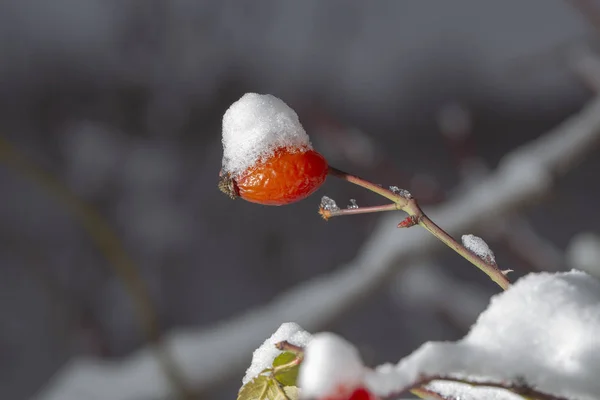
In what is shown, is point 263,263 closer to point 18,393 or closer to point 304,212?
point 304,212

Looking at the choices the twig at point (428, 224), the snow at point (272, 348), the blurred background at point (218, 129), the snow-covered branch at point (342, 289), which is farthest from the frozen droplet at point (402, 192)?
the blurred background at point (218, 129)

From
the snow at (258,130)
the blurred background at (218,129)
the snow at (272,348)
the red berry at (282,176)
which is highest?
the blurred background at (218,129)

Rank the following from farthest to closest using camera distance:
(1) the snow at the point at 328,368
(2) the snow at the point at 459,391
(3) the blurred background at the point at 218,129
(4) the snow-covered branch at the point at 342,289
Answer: (3) the blurred background at the point at 218,129
(4) the snow-covered branch at the point at 342,289
(2) the snow at the point at 459,391
(1) the snow at the point at 328,368

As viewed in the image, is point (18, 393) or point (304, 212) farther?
point (304, 212)

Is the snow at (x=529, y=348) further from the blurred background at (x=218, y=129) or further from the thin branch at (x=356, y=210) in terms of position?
the blurred background at (x=218, y=129)

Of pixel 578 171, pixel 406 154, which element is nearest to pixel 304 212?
pixel 406 154

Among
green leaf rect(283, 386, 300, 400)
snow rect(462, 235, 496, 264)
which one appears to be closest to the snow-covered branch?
snow rect(462, 235, 496, 264)
